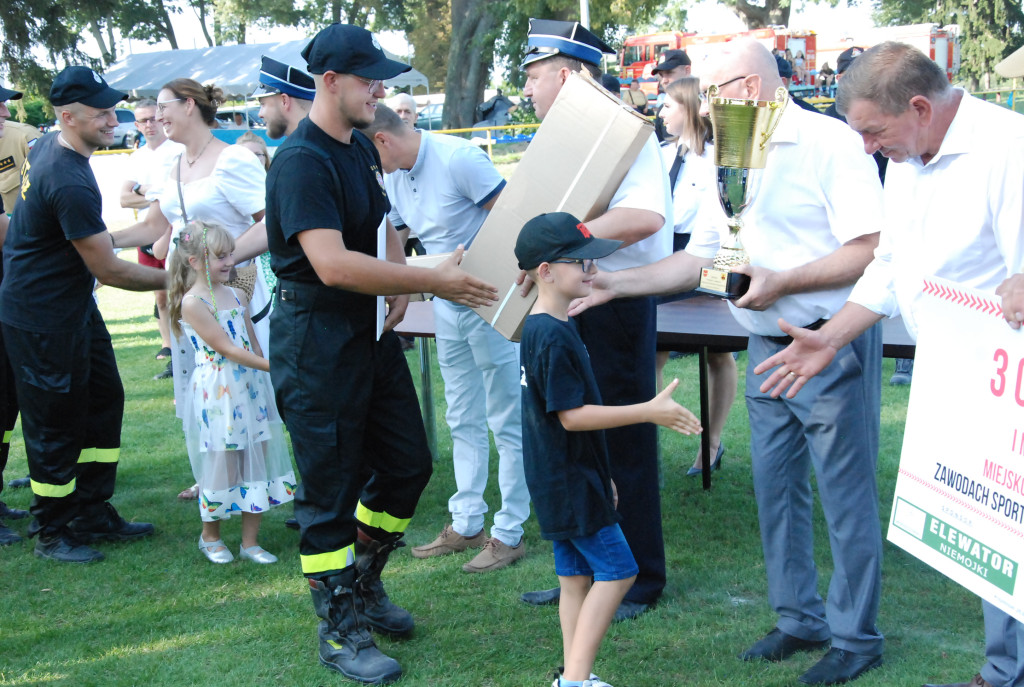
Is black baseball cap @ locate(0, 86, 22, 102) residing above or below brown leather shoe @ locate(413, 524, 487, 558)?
above

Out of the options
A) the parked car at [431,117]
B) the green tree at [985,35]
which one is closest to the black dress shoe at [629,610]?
the parked car at [431,117]

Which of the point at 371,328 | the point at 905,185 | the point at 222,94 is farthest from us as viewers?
the point at 222,94

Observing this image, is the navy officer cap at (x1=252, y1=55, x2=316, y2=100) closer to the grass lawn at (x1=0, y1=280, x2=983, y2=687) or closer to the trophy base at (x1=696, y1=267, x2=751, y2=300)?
the grass lawn at (x1=0, y1=280, x2=983, y2=687)

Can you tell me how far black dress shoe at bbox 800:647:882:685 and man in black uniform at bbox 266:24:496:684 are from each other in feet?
4.80

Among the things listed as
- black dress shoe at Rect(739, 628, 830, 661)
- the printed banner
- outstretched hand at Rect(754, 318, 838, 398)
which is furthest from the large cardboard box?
black dress shoe at Rect(739, 628, 830, 661)

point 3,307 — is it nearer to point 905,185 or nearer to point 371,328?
point 371,328

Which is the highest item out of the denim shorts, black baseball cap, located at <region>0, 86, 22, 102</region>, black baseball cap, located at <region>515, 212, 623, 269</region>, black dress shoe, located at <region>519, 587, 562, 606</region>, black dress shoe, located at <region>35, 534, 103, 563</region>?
black baseball cap, located at <region>0, 86, 22, 102</region>

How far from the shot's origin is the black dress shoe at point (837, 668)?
325cm

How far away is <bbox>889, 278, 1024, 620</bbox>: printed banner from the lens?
2.40m

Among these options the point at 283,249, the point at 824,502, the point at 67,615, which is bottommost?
the point at 67,615

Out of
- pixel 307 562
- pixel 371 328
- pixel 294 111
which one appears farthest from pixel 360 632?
pixel 294 111

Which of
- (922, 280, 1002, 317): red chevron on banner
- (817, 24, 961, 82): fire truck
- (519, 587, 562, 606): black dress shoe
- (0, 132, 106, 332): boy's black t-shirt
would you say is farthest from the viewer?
(817, 24, 961, 82): fire truck

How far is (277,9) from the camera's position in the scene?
5625 centimetres

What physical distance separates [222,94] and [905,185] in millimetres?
4033
